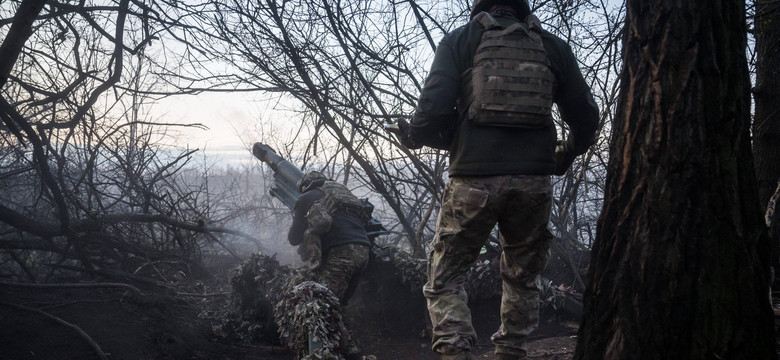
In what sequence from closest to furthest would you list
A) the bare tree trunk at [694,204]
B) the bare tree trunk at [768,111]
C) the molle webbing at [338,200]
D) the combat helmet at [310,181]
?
the bare tree trunk at [694,204] → the bare tree trunk at [768,111] → the molle webbing at [338,200] → the combat helmet at [310,181]

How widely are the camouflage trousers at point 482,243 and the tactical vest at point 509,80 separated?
0.29m

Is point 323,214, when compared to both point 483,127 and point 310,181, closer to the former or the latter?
point 310,181

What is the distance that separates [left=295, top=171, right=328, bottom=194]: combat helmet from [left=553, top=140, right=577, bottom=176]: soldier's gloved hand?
2.81 m

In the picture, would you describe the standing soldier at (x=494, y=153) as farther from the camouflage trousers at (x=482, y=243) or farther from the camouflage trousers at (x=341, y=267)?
the camouflage trousers at (x=341, y=267)

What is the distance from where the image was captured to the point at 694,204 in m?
1.66

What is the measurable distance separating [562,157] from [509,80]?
58 cm

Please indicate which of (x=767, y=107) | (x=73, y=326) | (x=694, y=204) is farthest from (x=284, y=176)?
(x=694, y=204)

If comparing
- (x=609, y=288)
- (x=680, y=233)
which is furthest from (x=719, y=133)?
(x=609, y=288)

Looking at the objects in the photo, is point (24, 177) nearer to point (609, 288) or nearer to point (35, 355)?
point (35, 355)

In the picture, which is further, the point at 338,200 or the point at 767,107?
the point at 338,200

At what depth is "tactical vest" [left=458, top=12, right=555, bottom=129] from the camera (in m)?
2.46

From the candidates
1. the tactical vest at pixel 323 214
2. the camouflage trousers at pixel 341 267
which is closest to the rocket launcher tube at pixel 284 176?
the tactical vest at pixel 323 214

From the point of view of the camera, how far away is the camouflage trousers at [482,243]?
95.5 inches

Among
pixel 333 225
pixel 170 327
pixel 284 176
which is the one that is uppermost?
pixel 284 176
